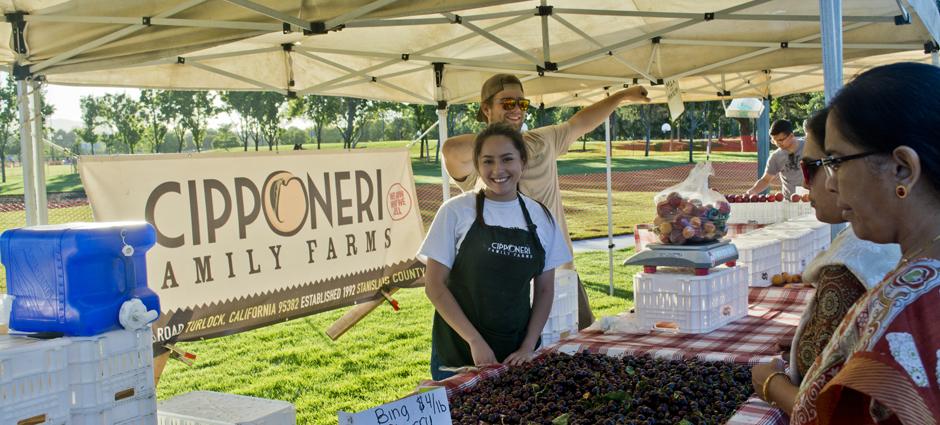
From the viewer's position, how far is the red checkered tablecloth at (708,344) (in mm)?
2262

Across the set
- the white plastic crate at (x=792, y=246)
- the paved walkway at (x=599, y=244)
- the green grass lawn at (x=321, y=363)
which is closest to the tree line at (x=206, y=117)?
the paved walkway at (x=599, y=244)

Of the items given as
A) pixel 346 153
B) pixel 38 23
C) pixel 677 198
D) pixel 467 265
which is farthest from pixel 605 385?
pixel 346 153

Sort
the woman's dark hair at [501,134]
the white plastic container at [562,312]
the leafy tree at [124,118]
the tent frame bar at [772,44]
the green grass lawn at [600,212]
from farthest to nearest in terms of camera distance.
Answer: the leafy tree at [124,118], the green grass lawn at [600,212], the tent frame bar at [772,44], the white plastic container at [562,312], the woman's dark hair at [501,134]

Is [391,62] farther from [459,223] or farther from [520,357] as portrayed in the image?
[520,357]

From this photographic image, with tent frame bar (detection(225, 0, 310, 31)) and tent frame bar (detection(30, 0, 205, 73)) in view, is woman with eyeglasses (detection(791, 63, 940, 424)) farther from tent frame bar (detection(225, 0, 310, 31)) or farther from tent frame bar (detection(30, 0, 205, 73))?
tent frame bar (detection(30, 0, 205, 73))

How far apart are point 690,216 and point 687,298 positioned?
39cm

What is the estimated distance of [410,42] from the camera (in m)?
5.32

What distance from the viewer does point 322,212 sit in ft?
18.3

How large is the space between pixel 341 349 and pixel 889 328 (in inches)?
216

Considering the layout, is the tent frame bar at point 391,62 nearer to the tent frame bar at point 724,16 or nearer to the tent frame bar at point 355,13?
the tent frame bar at point 724,16

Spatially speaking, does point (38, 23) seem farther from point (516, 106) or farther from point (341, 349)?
point (341, 349)

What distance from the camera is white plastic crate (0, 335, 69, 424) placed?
1.61 metres

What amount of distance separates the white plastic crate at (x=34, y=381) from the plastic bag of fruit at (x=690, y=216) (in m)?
2.20

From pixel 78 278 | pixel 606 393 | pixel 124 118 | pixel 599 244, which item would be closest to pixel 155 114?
pixel 124 118
